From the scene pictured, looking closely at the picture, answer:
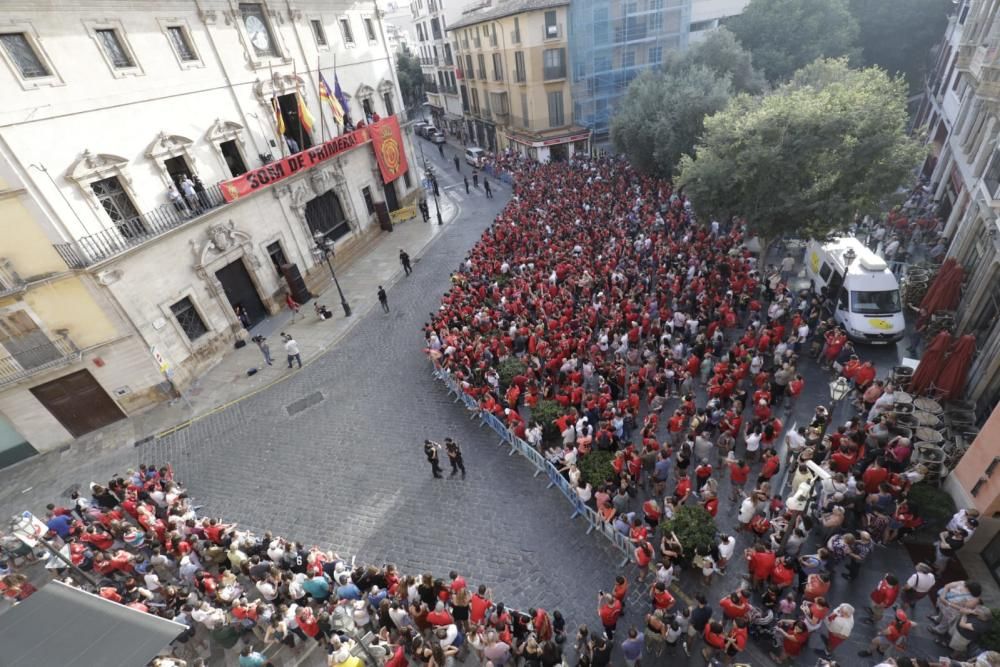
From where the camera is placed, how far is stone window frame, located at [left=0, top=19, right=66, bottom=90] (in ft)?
46.6

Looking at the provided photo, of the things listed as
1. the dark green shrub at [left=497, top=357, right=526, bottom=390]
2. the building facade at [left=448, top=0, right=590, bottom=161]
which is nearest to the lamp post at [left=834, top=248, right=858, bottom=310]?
the dark green shrub at [left=497, top=357, right=526, bottom=390]

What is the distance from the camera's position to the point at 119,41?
1723 cm

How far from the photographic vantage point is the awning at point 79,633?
5.14 meters

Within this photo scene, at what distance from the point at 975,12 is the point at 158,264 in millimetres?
35413

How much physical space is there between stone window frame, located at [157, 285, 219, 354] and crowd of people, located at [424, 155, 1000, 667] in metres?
9.89

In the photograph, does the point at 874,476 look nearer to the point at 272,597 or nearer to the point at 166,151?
the point at 272,597

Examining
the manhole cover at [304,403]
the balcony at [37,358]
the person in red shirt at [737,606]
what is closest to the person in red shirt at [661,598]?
the person in red shirt at [737,606]

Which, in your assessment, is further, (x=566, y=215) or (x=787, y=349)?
(x=566, y=215)

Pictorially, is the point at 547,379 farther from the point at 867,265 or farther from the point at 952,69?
the point at 952,69

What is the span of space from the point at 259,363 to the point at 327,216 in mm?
11075

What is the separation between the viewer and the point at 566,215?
2550 cm

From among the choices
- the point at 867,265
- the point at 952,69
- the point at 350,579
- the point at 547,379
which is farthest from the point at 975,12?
the point at 350,579

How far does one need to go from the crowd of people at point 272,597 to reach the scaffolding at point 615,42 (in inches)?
1573

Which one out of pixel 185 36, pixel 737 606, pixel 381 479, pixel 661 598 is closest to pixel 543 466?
pixel 381 479
